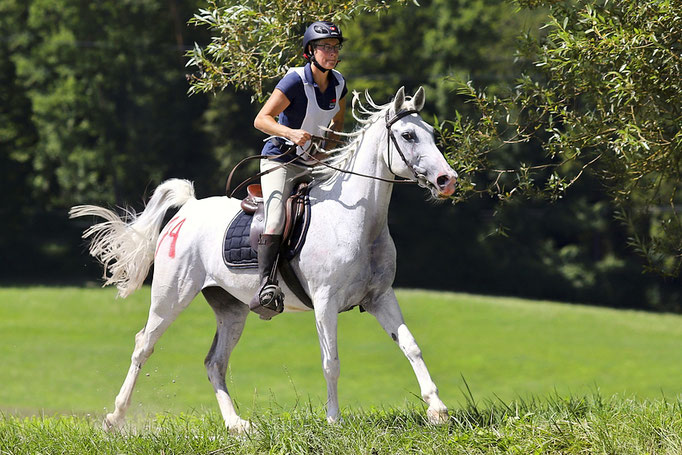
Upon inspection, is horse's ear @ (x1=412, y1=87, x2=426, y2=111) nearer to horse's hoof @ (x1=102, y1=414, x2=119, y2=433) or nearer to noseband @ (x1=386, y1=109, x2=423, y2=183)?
noseband @ (x1=386, y1=109, x2=423, y2=183)

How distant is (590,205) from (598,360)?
1917cm

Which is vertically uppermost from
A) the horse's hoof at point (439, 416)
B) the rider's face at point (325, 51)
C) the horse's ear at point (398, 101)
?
the rider's face at point (325, 51)

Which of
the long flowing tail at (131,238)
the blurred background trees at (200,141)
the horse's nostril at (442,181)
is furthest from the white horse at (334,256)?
the blurred background trees at (200,141)

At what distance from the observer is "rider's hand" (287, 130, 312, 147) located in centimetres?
696

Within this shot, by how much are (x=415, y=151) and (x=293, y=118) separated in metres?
1.17

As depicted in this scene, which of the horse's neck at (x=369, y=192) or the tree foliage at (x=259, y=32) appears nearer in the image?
the horse's neck at (x=369, y=192)

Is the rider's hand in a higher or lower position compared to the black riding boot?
higher

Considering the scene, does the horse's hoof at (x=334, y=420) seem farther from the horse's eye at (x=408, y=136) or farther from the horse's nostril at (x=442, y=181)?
the horse's eye at (x=408, y=136)

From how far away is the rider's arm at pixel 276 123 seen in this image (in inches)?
275

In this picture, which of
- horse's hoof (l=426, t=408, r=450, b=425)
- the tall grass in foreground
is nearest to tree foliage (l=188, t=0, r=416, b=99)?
the tall grass in foreground

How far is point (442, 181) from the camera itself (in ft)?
21.3

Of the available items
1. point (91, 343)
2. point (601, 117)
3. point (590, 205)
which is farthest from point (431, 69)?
point (601, 117)

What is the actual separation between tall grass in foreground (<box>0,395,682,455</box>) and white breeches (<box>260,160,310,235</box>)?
1.51 m

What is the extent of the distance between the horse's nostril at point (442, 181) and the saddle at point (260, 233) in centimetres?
126
